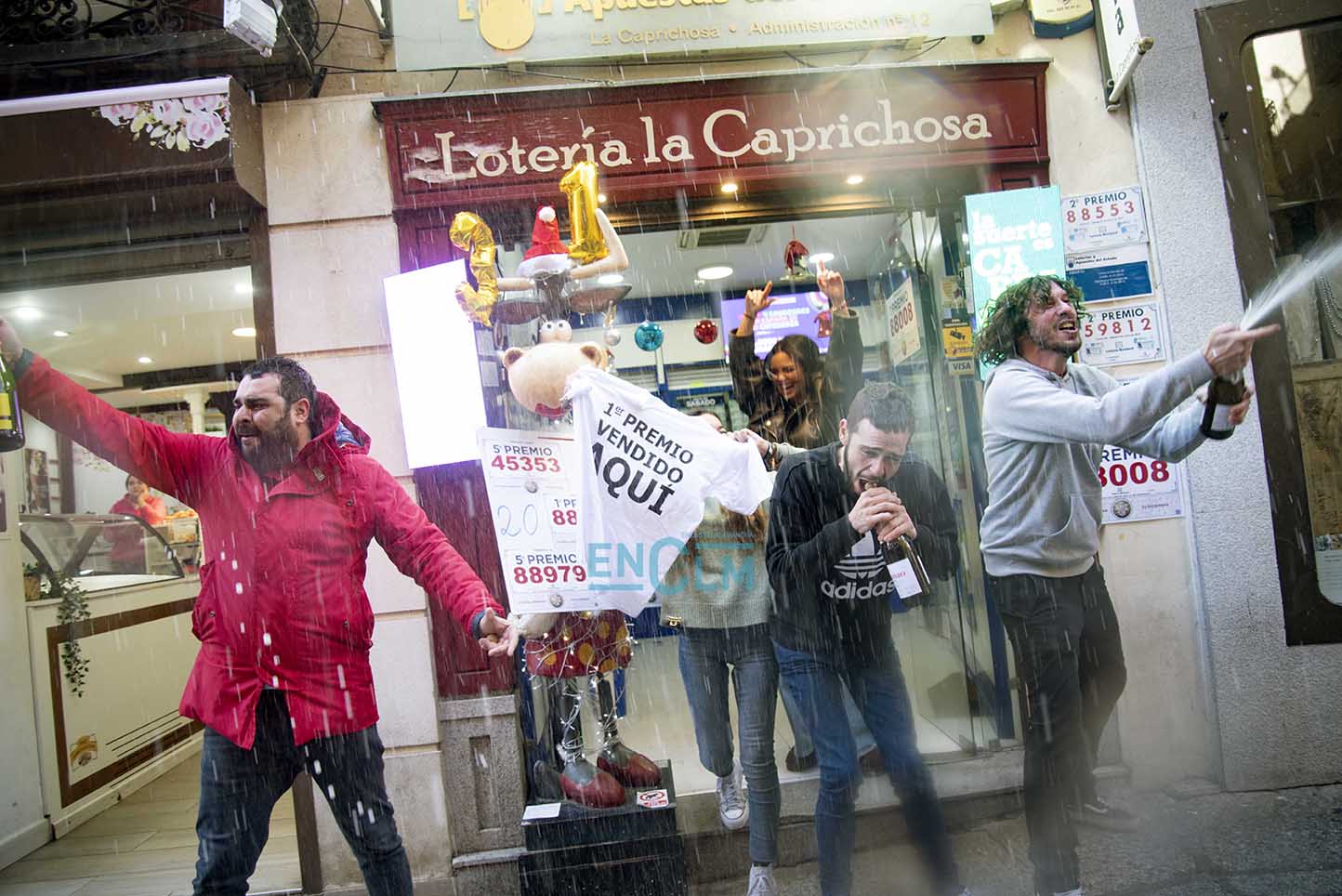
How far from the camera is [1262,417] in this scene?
14.7ft

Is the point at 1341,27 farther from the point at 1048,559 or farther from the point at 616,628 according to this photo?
the point at 616,628

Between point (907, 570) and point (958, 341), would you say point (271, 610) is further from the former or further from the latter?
point (958, 341)

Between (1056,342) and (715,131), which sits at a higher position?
(715,131)

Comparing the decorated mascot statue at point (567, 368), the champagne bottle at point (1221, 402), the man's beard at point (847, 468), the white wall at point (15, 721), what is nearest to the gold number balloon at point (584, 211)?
the decorated mascot statue at point (567, 368)

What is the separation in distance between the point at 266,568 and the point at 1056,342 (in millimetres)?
2997

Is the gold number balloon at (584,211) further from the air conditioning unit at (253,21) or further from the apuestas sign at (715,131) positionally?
the air conditioning unit at (253,21)

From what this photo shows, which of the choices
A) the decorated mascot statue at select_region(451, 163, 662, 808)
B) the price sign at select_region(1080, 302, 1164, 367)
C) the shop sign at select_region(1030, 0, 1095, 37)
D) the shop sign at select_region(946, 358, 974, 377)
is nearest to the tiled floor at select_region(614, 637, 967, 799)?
the decorated mascot statue at select_region(451, 163, 662, 808)

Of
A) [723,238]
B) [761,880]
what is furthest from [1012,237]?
[761,880]

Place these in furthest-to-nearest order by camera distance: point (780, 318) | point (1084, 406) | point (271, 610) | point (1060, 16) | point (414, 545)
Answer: point (780, 318) < point (1060, 16) < point (414, 545) < point (1084, 406) < point (271, 610)

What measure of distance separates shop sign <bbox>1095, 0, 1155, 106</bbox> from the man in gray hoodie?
66.0 inches

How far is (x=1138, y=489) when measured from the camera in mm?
4535

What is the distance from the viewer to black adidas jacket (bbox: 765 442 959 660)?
10.5ft

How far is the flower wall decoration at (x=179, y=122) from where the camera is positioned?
4113mm

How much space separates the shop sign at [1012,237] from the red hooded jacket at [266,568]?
10.7 feet
